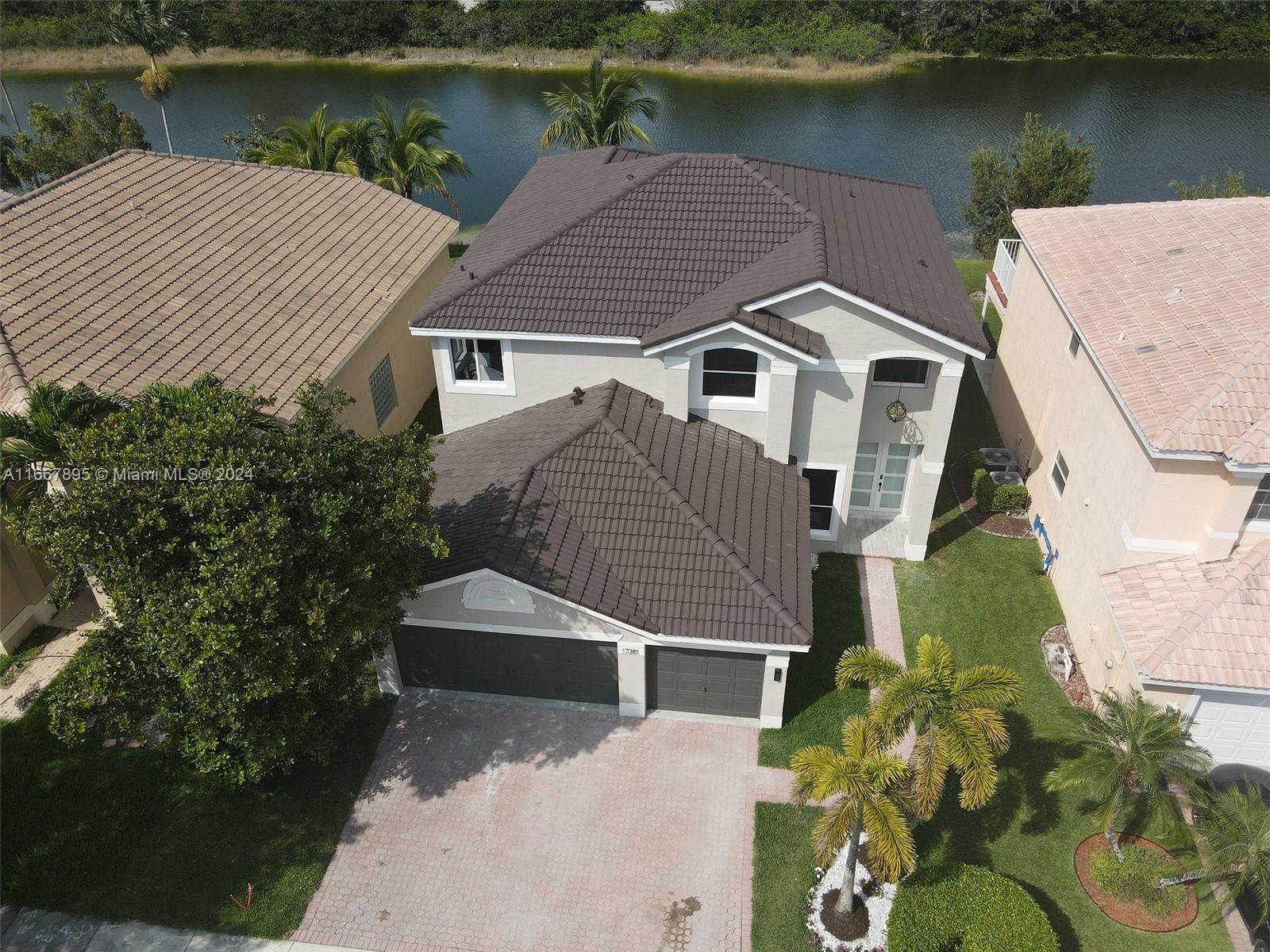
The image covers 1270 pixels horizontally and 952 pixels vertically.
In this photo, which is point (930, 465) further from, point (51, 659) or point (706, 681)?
point (51, 659)

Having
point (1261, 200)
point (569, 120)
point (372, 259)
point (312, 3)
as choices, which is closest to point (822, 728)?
point (1261, 200)

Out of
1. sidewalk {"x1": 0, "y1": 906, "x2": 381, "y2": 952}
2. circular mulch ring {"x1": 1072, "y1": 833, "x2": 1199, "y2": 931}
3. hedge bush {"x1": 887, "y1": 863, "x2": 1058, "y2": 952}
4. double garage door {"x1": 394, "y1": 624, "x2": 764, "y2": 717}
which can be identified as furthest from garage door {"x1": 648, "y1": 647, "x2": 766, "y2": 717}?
sidewalk {"x1": 0, "y1": 906, "x2": 381, "y2": 952}

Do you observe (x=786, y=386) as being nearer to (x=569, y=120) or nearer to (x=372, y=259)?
(x=372, y=259)

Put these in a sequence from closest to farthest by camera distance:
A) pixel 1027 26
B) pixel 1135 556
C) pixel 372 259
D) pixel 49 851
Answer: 1. pixel 49 851
2. pixel 1135 556
3. pixel 372 259
4. pixel 1027 26

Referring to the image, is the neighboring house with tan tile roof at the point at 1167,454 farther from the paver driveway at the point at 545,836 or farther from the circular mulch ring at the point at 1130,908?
the paver driveway at the point at 545,836

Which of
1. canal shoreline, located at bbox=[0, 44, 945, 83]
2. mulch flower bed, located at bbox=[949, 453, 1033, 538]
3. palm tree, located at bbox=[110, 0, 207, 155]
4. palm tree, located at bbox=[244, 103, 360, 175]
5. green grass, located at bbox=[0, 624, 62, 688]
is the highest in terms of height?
palm tree, located at bbox=[110, 0, 207, 155]

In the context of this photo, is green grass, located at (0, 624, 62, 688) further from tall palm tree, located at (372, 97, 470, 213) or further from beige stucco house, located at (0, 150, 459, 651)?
tall palm tree, located at (372, 97, 470, 213)

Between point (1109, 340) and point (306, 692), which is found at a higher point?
point (1109, 340)
